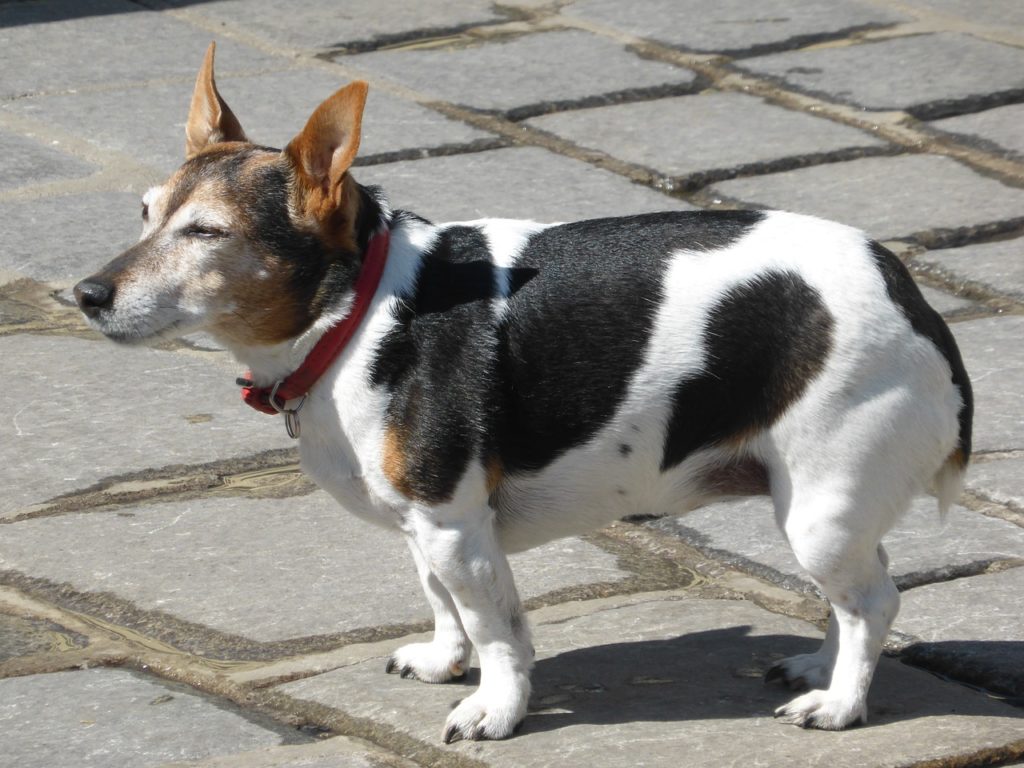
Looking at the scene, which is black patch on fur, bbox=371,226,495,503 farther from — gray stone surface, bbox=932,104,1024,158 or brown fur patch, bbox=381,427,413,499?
gray stone surface, bbox=932,104,1024,158

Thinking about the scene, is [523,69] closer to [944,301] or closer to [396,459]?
[944,301]

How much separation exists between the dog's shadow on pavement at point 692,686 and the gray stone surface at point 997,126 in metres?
3.17

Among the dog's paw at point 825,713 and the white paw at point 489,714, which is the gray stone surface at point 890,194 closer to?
the dog's paw at point 825,713

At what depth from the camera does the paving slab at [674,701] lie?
2.99 m

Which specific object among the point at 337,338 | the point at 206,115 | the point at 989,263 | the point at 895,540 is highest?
the point at 206,115

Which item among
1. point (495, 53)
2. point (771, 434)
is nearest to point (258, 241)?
point (771, 434)

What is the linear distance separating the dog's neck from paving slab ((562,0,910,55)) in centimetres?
423

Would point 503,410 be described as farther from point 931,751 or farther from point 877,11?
point 877,11

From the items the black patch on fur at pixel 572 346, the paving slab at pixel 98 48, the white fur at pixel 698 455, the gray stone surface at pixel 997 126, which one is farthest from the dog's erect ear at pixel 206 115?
the gray stone surface at pixel 997 126

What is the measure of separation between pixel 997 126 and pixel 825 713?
372 centimetres

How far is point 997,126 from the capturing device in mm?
6289

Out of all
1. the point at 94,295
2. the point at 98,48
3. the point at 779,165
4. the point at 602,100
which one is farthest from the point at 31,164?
the point at 94,295

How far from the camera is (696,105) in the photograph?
6.56m

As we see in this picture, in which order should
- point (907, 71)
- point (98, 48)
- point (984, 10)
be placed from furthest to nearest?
point (984, 10), point (98, 48), point (907, 71)
